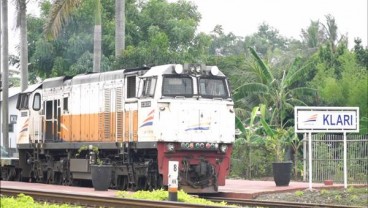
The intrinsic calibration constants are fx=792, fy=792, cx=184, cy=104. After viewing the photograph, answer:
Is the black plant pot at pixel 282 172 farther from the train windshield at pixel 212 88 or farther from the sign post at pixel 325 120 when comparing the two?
the train windshield at pixel 212 88

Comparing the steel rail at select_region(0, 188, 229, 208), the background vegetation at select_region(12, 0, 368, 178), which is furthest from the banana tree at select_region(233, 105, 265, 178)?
the steel rail at select_region(0, 188, 229, 208)

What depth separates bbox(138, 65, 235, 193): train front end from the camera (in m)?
21.6

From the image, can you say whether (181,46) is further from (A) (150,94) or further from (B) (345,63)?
(A) (150,94)

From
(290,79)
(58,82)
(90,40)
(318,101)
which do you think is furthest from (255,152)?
(90,40)

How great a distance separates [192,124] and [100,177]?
3.17 meters

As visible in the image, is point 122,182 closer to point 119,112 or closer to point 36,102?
point 119,112

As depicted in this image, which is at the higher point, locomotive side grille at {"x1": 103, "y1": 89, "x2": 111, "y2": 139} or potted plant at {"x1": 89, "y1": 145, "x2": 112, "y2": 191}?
locomotive side grille at {"x1": 103, "y1": 89, "x2": 111, "y2": 139}

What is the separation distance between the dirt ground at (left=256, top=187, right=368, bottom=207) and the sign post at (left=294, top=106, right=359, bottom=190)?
1417mm

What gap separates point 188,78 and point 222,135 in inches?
73.8

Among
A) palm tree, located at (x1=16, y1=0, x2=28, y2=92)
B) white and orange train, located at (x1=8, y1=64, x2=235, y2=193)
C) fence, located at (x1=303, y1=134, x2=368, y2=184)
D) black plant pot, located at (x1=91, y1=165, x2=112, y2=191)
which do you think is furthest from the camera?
palm tree, located at (x1=16, y1=0, x2=28, y2=92)

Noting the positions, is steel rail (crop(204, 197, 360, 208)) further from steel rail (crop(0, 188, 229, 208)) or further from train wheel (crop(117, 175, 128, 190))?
train wheel (crop(117, 175, 128, 190))

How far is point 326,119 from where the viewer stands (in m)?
23.7

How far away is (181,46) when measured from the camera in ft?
154

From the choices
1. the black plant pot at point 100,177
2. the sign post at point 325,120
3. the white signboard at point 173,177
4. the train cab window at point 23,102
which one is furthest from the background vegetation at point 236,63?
the white signboard at point 173,177
